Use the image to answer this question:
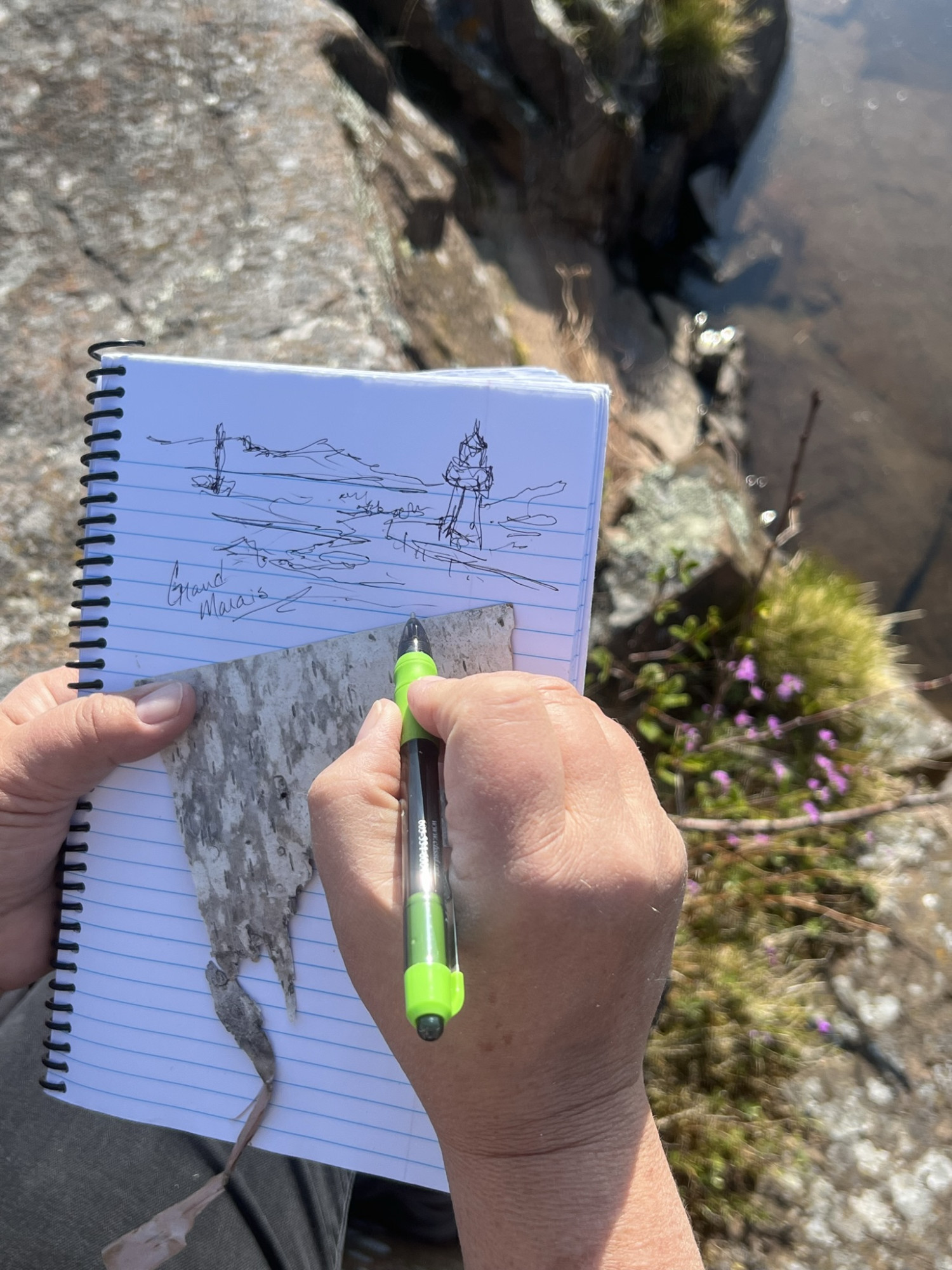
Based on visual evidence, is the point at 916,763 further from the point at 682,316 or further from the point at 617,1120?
the point at 682,316

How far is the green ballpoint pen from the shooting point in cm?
71

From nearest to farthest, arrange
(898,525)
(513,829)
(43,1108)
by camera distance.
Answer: (513,829) → (43,1108) → (898,525)

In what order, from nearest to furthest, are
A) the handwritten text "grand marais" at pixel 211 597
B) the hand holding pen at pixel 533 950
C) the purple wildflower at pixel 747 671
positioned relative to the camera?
the hand holding pen at pixel 533 950 < the handwritten text "grand marais" at pixel 211 597 < the purple wildflower at pixel 747 671

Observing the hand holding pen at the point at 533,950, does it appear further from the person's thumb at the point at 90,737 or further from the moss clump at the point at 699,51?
the moss clump at the point at 699,51

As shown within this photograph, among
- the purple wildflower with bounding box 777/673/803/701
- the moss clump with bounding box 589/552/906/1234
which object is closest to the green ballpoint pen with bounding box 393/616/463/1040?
the moss clump with bounding box 589/552/906/1234

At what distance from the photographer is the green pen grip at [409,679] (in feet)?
2.98

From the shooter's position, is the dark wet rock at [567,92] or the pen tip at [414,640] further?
the dark wet rock at [567,92]

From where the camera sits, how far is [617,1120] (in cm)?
89

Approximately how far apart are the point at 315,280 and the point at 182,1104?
1.51 m

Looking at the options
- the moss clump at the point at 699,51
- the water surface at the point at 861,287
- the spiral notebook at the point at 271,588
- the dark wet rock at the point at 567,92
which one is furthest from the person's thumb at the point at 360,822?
the moss clump at the point at 699,51

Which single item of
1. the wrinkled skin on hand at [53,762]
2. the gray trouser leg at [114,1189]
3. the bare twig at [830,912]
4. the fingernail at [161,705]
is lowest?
the bare twig at [830,912]

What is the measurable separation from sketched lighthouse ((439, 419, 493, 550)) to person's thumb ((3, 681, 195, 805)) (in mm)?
435

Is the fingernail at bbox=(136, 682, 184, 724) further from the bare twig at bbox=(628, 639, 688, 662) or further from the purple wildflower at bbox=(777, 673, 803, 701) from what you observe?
the purple wildflower at bbox=(777, 673, 803, 701)

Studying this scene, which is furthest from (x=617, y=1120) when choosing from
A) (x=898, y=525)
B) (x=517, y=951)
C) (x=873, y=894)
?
(x=898, y=525)
